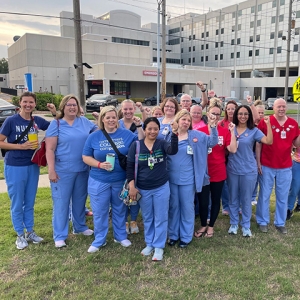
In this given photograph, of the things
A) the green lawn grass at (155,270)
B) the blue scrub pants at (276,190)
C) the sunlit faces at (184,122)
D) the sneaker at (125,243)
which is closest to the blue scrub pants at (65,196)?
the green lawn grass at (155,270)

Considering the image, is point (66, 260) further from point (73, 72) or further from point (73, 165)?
point (73, 72)

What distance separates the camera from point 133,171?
3596 millimetres

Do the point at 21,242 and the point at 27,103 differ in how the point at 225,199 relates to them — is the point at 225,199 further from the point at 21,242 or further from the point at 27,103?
the point at 27,103

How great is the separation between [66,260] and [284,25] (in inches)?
2545

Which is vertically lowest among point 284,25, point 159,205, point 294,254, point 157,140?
point 294,254

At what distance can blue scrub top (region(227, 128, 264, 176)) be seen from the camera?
4133 millimetres

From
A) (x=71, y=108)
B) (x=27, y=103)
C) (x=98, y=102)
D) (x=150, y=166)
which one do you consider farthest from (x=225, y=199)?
(x=98, y=102)

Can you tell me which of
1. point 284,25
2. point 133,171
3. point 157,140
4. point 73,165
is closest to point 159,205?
point 133,171

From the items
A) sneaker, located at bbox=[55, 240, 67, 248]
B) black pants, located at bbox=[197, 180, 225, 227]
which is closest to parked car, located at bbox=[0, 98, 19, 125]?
sneaker, located at bbox=[55, 240, 67, 248]

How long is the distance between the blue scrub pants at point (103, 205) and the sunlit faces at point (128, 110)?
0.96 metres

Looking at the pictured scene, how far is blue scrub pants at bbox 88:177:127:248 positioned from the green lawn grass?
0.23m

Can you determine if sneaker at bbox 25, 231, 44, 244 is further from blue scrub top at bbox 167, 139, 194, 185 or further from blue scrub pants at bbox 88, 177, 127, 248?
blue scrub top at bbox 167, 139, 194, 185

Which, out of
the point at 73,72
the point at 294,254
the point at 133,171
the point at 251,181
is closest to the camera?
the point at 133,171

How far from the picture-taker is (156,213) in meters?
3.72
